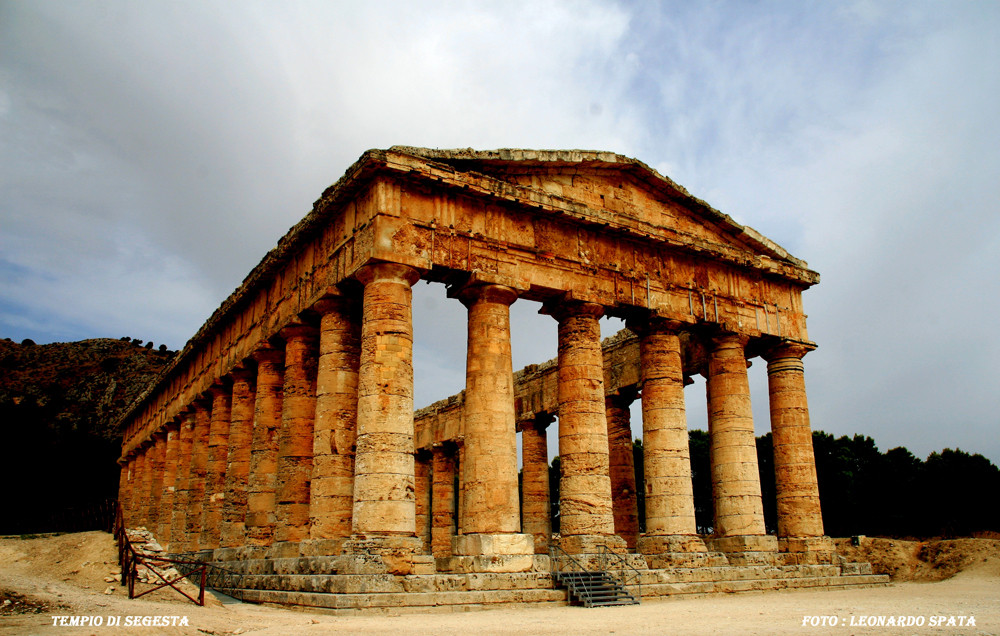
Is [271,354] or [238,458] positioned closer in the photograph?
[271,354]

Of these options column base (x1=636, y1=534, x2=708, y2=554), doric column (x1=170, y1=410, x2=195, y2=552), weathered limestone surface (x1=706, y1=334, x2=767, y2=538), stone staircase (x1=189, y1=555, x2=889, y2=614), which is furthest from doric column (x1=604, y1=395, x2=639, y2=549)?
doric column (x1=170, y1=410, x2=195, y2=552)

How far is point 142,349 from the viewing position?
72.8 m

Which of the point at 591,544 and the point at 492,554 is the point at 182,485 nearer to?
the point at 492,554

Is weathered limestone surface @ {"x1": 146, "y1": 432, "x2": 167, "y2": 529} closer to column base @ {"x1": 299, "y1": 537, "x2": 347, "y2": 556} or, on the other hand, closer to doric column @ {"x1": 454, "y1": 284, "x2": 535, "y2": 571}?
column base @ {"x1": 299, "y1": 537, "x2": 347, "y2": 556}

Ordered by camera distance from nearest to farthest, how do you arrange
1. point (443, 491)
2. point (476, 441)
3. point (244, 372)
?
point (476, 441) < point (244, 372) < point (443, 491)

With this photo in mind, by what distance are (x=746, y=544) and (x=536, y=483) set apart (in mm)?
8519

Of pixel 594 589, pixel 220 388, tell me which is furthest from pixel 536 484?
pixel 220 388

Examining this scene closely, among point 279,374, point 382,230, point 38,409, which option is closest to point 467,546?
point 382,230

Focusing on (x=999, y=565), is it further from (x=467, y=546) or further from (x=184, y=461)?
(x=184, y=461)

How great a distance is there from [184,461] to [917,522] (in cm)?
3733

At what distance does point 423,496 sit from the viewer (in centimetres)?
3130

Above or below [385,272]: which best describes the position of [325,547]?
below

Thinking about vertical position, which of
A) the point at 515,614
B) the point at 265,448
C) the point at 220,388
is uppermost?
the point at 220,388

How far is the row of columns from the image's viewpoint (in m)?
14.5
